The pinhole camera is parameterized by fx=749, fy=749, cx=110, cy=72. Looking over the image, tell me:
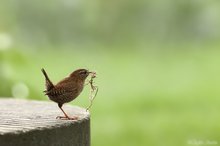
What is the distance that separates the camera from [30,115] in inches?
169

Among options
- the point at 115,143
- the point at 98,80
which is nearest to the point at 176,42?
the point at 98,80

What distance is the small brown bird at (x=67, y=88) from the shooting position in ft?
13.2

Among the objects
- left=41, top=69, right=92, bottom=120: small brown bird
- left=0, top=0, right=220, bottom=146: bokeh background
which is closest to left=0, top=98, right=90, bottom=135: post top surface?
left=41, top=69, right=92, bottom=120: small brown bird

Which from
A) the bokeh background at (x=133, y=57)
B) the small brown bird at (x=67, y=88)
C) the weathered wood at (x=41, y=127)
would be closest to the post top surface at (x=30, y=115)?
the weathered wood at (x=41, y=127)

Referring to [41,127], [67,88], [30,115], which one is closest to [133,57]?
[30,115]

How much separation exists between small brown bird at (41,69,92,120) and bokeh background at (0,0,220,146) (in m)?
3.77

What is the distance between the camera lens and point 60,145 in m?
3.86

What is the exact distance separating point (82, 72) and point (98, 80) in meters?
5.43

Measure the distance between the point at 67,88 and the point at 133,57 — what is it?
20.1ft

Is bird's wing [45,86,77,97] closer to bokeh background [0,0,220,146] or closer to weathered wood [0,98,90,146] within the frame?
weathered wood [0,98,90,146]

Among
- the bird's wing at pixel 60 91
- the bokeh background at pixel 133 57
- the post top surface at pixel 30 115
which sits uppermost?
the bird's wing at pixel 60 91

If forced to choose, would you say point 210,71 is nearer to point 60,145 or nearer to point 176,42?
point 176,42

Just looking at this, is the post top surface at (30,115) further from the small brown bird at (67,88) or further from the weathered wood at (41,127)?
the small brown bird at (67,88)

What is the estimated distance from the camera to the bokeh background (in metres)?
8.27
